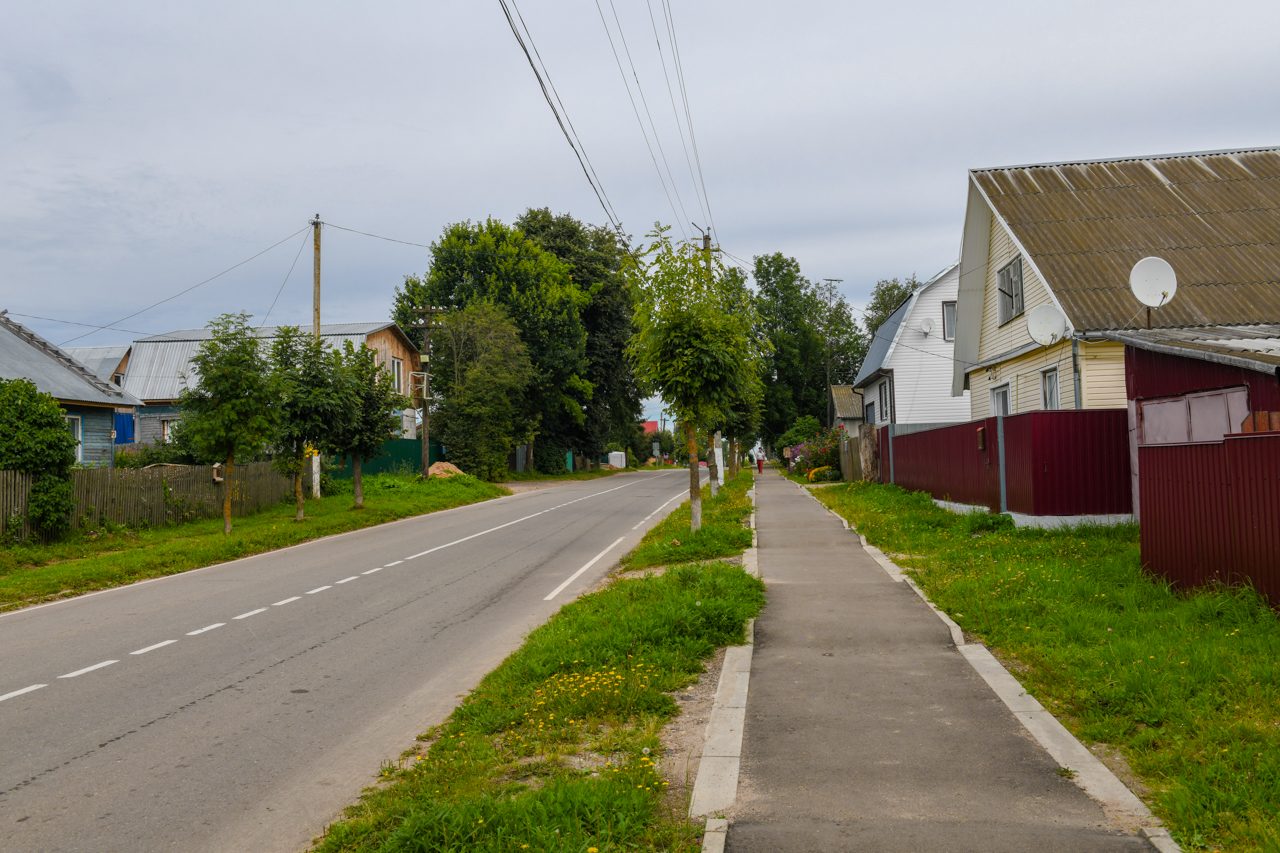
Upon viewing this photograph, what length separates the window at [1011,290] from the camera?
17.8 meters

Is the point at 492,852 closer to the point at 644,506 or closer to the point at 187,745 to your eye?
the point at 187,745

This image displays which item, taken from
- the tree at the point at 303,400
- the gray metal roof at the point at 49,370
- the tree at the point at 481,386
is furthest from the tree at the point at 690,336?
the tree at the point at 481,386

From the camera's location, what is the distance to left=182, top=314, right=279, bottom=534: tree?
17891mm

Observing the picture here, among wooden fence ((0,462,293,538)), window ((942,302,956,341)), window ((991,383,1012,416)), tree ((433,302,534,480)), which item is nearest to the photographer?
wooden fence ((0,462,293,538))

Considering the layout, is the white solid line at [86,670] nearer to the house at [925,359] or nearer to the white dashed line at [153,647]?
the white dashed line at [153,647]

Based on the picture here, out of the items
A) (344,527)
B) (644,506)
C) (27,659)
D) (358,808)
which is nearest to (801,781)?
(358,808)

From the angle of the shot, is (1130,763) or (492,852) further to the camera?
(1130,763)

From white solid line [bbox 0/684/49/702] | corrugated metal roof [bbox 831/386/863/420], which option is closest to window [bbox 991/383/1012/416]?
white solid line [bbox 0/684/49/702]

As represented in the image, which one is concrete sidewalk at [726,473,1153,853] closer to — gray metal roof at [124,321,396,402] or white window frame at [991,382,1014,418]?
white window frame at [991,382,1014,418]

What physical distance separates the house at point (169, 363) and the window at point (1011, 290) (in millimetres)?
26418

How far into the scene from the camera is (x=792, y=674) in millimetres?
6488

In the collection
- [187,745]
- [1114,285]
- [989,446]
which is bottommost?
[187,745]

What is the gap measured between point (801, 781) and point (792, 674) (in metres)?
2.05

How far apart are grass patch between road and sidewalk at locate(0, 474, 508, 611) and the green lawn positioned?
874cm
